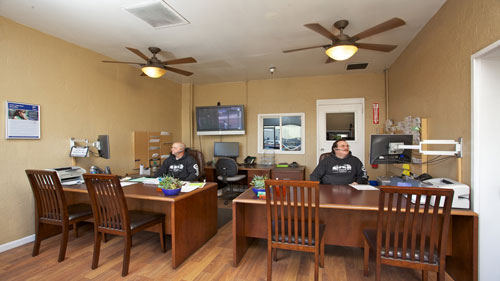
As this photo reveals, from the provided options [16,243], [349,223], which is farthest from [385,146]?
[16,243]

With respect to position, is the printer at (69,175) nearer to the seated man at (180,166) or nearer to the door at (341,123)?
the seated man at (180,166)

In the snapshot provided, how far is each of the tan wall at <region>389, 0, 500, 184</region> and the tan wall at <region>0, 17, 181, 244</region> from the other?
4776 mm

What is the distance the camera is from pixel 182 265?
2365 millimetres

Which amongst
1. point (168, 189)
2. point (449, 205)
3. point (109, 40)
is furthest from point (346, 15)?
point (109, 40)

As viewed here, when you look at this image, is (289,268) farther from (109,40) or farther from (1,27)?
(1,27)

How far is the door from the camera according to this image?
493 centimetres

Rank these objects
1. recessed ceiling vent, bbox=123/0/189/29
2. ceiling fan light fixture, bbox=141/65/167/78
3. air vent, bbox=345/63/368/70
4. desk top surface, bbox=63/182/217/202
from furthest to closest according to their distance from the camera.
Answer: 1. air vent, bbox=345/63/368/70
2. ceiling fan light fixture, bbox=141/65/167/78
3. recessed ceiling vent, bbox=123/0/189/29
4. desk top surface, bbox=63/182/217/202

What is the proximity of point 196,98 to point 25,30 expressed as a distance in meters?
3.45

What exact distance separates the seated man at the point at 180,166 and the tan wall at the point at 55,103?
4.15 ft

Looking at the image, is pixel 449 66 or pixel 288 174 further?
pixel 288 174

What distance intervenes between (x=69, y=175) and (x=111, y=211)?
4.36 feet

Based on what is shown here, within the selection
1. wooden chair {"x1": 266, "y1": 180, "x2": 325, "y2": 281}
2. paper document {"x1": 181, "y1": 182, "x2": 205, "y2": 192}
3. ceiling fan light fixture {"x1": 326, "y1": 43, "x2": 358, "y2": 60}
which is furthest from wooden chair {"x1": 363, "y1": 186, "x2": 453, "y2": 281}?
paper document {"x1": 181, "y1": 182, "x2": 205, "y2": 192}

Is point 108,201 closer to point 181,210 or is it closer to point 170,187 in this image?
point 170,187

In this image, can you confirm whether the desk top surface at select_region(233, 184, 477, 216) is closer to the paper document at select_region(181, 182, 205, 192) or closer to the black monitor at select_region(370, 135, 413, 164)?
the black monitor at select_region(370, 135, 413, 164)
